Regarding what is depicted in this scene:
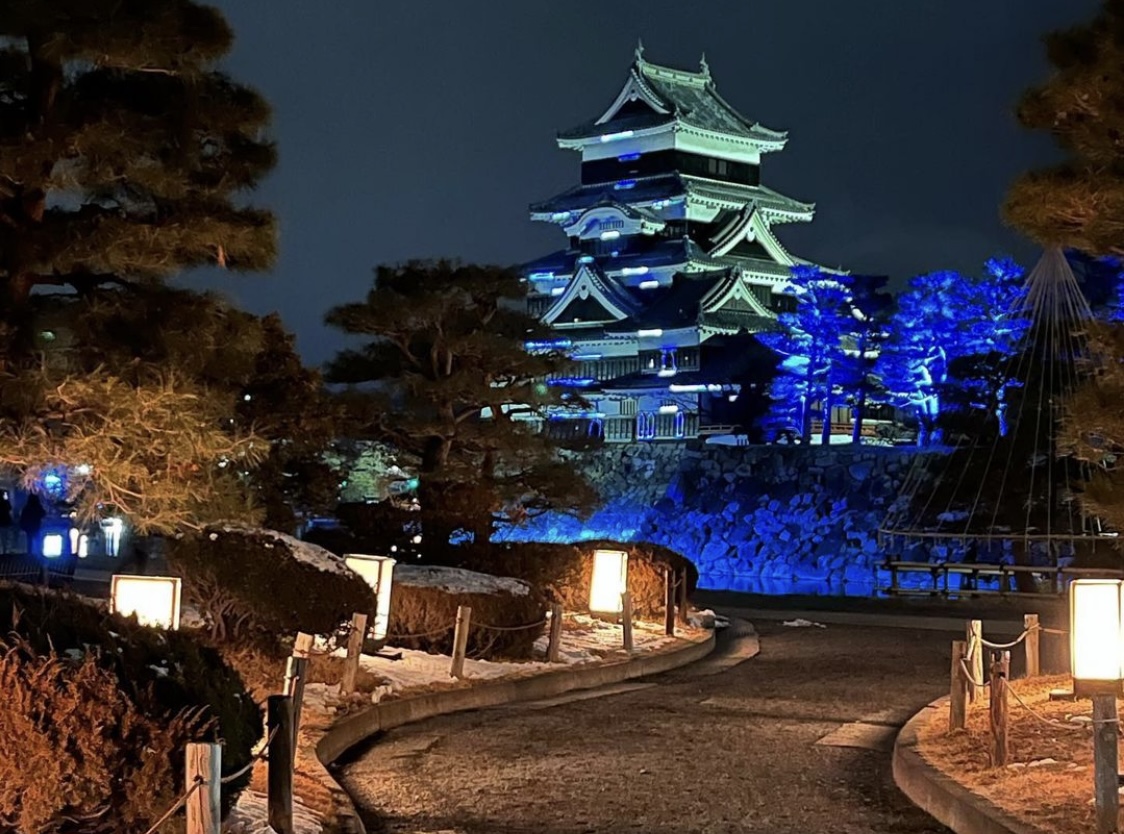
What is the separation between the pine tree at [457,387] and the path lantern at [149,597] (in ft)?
34.7

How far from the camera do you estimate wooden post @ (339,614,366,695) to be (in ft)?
37.3

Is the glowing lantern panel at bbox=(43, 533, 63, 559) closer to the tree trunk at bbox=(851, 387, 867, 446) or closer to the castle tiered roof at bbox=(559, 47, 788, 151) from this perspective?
the tree trunk at bbox=(851, 387, 867, 446)

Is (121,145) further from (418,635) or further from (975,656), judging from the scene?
(975,656)

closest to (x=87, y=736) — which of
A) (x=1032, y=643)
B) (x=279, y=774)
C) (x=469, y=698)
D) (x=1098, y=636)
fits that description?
(x=279, y=774)

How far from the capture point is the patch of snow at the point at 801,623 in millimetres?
22125

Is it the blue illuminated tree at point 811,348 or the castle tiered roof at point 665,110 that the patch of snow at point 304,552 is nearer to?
the blue illuminated tree at point 811,348

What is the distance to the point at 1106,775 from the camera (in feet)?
Result: 21.8

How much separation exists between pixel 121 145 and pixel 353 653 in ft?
15.0

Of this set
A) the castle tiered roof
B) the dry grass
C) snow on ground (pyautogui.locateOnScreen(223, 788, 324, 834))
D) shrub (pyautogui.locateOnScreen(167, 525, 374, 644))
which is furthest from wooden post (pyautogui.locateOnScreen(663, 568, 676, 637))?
the castle tiered roof

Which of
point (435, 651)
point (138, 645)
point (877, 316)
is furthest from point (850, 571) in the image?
point (138, 645)

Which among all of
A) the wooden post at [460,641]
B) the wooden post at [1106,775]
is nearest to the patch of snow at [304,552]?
the wooden post at [460,641]

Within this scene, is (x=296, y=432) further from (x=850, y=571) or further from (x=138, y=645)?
(x=850, y=571)

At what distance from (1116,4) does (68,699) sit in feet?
30.6

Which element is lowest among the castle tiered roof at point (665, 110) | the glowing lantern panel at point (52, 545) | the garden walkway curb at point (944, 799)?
the garden walkway curb at point (944, 799)
